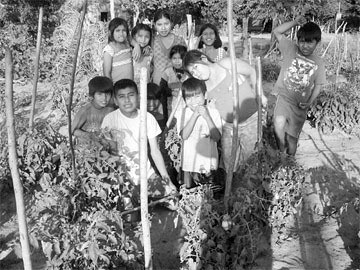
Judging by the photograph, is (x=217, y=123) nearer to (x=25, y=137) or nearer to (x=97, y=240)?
(x=97, y=240)

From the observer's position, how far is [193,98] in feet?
9.49

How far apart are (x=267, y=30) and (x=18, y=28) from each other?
33.0 feet

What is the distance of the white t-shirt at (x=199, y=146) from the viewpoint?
2975 mm

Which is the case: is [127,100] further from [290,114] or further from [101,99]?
[290,114]

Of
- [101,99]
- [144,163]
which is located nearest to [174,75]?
[101,99]

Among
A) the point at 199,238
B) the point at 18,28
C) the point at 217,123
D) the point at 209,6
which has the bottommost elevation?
the point at 199,238

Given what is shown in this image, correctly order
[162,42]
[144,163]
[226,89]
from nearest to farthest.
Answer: [144,163] → [226,89] → [162,42]

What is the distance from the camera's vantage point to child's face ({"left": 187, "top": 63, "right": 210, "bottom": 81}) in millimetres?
2889

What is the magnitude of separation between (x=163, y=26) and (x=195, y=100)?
1091 millimetres

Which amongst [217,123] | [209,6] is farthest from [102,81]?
[209,6]

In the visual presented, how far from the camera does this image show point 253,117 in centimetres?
324

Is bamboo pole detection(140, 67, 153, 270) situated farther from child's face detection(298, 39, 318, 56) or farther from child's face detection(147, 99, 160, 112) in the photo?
child's face detection(298, 39, 318, 56)

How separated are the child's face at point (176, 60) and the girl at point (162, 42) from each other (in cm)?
5

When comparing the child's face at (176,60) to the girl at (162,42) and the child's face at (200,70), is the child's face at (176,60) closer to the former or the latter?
the girl at (162,42)
